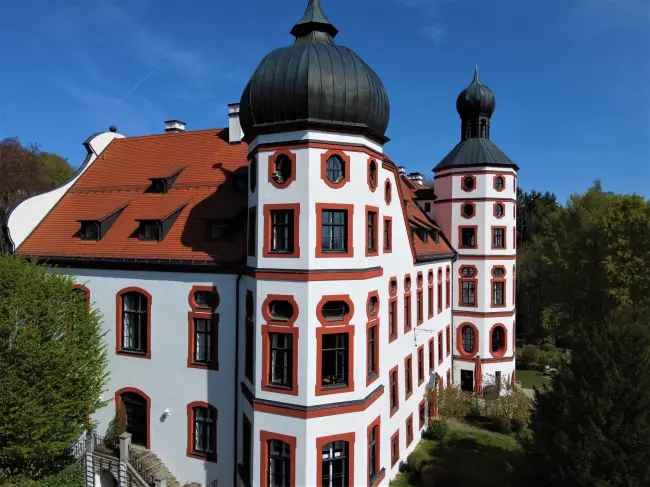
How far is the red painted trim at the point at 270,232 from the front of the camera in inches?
559

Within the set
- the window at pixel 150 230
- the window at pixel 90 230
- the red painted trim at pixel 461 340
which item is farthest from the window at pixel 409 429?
the window at pixel 90 230

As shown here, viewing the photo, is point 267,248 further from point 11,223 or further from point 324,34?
point 11,223

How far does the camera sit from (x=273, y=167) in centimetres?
1470

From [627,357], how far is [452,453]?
37.6 ft

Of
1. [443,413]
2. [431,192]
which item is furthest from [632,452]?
[431,192]

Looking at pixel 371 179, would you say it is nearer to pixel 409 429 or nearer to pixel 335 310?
pixel 335 310

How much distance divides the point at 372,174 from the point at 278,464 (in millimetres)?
9470

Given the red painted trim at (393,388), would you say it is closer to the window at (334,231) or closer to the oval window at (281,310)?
the oval window at (281,310)

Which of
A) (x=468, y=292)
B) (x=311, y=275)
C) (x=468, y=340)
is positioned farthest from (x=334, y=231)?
(x=468, y=340)

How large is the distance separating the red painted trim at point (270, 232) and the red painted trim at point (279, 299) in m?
1.20

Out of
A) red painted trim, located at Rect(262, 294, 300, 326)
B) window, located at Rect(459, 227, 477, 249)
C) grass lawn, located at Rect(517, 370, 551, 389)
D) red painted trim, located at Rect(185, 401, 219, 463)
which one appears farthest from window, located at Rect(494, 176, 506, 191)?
Result: red painted trim, located at Rect(185, 401, 219, 463)

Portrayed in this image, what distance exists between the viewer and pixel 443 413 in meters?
27.8

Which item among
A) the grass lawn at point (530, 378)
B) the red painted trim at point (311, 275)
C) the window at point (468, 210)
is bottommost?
the grass lawn at point (530, 378)

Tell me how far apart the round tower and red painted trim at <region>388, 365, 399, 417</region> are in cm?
1257
